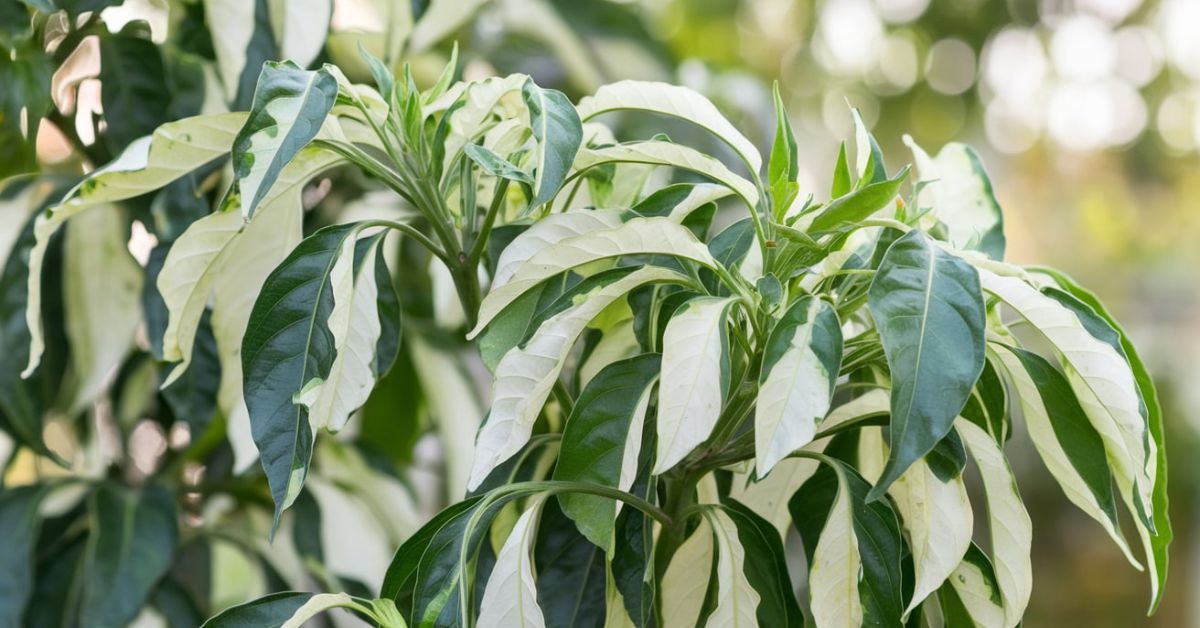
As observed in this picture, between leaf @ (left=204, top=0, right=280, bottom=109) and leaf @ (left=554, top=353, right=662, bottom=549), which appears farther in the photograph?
leaf @ (left=204, top=0, right=280, bottom=109)

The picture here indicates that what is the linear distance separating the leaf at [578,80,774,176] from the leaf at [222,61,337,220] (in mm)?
128

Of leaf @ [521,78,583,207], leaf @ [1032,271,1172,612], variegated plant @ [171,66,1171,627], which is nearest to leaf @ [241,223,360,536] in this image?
variegated plant @ [171,66,1171,627]

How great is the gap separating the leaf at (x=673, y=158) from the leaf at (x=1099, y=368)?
0.10m

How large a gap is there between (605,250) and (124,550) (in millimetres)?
439

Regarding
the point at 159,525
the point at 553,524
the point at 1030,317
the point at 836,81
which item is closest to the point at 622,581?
the point at 553,524

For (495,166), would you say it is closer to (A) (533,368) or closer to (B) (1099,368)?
(A) (533,368)

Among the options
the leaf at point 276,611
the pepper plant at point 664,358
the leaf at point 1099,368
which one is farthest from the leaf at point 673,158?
the leaf at point 276,611

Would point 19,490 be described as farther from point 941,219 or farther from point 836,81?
point 836,81

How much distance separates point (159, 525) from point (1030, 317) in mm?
565

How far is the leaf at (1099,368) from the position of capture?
401mm

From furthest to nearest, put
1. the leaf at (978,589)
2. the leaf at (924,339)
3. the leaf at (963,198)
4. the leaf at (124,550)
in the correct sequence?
the leaf at (124,550), the leaf at (963,198), the leaf at (978,589), the leaf at (924,339)

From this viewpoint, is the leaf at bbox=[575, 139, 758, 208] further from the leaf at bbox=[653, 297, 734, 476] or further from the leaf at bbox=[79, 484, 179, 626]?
the leaf at bbox=[79, 484, 179, 626]

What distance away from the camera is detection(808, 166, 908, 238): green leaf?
409mm

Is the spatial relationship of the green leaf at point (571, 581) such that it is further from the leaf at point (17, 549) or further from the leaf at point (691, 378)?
the leaf at point (17, 549)
